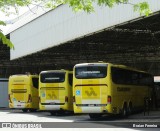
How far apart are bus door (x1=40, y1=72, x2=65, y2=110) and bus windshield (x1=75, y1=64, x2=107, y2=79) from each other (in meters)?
4.04

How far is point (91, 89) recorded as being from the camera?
834 inches

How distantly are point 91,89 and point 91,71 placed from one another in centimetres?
86

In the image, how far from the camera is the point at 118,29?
24797 mm

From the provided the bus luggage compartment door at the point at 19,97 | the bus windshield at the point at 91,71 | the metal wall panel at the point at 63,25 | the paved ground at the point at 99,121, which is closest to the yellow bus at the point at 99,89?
the bus windshield at the point at 91,71

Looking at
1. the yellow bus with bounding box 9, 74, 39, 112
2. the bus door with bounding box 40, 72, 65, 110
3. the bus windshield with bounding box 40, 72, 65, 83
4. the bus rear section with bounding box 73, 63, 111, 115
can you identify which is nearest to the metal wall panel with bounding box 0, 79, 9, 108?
the yellow bus with bounding box 9, 74, 39, 112

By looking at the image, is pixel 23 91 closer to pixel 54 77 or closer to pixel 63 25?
pixel 54 77

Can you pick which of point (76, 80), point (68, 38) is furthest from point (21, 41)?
point (76, 80)

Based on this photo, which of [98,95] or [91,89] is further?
[91,89]

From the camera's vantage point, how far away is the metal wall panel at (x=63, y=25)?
20.3 metres

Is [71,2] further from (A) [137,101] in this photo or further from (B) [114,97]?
(A) [137,101]

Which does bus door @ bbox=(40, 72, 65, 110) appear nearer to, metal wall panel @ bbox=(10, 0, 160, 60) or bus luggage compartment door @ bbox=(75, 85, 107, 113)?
metal wall panel @ bbox=(10, 0, 160, 60)

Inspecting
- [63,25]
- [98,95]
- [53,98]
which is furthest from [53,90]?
[98,95]

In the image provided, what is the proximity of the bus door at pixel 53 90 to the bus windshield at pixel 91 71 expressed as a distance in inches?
159

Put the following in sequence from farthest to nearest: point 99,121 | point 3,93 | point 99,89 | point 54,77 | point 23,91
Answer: point 3,93 < point 23,91 < point 54,77 < point 99,121 < point 99,89
